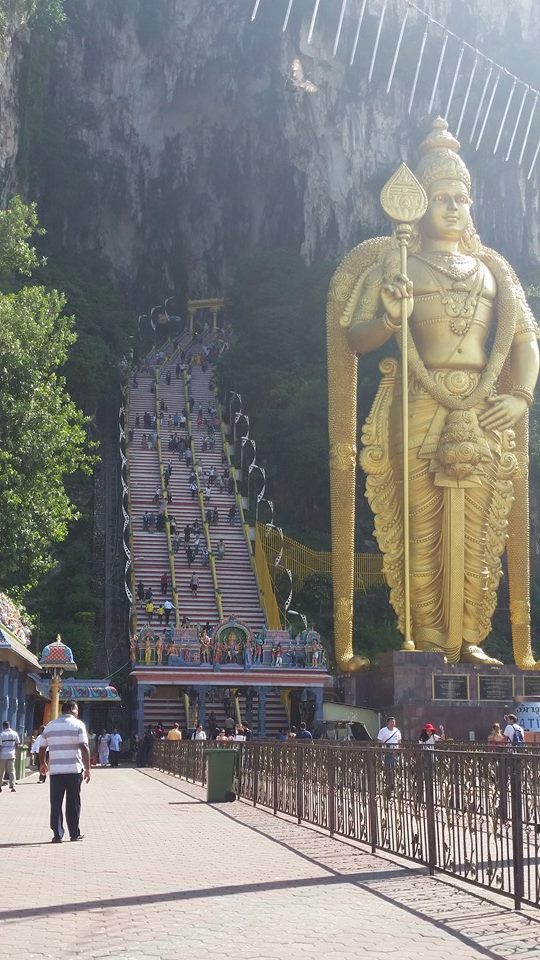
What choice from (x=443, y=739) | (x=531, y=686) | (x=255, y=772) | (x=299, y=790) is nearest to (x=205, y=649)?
(x=531, y=686)

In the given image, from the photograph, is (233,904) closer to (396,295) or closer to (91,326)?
(396,295)

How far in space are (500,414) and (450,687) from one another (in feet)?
17.0

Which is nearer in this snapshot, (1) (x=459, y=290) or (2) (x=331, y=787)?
(2) (x=331, y=787)

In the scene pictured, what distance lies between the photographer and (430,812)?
731 cm

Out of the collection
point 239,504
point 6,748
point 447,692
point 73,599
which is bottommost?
point 6,748

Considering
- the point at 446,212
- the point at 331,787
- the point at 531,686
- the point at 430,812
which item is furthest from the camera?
the point at 446,212

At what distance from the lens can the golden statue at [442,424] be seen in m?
22.4

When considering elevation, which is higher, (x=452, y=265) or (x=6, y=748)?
(x=452, y=265)

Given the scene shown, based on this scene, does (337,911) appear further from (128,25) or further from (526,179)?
(128,25)

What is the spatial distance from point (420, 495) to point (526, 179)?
33.0 m

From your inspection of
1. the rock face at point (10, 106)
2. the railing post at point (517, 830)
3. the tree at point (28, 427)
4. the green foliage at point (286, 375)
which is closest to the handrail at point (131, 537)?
the green foliage at point (286, 375)

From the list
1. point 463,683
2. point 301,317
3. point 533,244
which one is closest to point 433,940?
point 463,683

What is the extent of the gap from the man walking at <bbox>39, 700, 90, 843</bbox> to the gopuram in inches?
502

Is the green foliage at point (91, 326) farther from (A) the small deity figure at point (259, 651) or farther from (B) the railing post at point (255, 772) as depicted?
(B) the railing post at point (255, 772)
